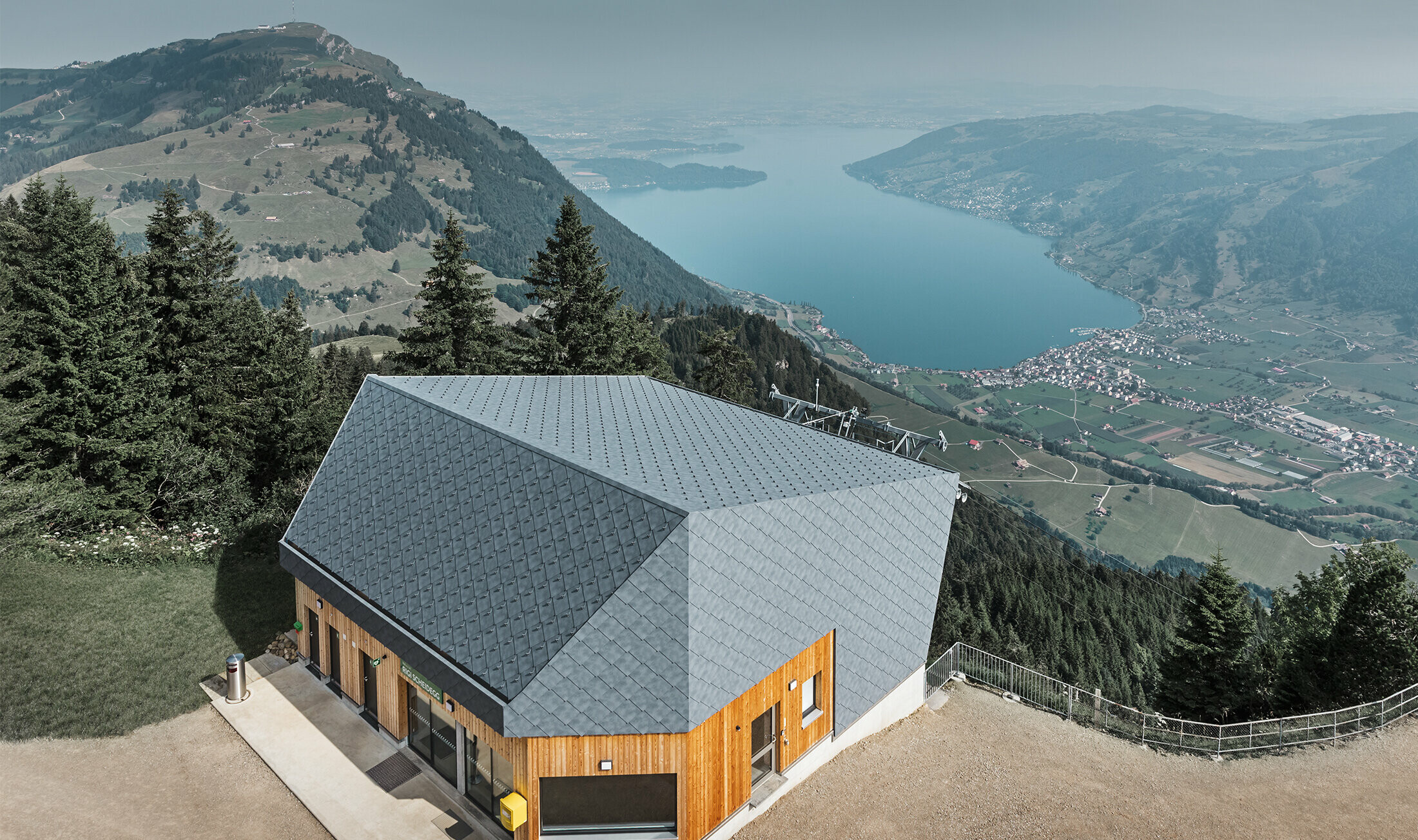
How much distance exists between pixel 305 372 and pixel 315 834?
32.7 meters

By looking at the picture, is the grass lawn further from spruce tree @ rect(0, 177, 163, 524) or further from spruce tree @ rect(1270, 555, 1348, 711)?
spruce tree @ rect(1270, 555, 1348, 711)

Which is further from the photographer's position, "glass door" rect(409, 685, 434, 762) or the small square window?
the small square window

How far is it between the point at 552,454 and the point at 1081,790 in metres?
15.3

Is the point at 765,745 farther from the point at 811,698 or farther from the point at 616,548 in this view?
the point at 616,548

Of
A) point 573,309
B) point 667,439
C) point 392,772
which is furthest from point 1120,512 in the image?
point 392,772

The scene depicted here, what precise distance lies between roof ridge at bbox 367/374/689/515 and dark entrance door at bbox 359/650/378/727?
22.1 ft

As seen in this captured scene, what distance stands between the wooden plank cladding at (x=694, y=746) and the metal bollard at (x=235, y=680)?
183 inches

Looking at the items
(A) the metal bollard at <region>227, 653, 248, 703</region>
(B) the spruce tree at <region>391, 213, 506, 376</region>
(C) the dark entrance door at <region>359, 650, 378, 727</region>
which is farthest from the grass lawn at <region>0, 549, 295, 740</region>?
(B) the spruce tree at <region>391, 213, 506, 376</region>

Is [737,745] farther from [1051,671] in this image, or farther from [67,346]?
[1051,671]

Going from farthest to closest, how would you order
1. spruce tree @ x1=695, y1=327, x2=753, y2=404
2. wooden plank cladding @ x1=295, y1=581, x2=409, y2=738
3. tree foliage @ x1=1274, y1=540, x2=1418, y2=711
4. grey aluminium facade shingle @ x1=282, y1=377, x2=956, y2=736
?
spruce tree @ x1=695, y1=327, x2=753, y2=404
tree foliage @ x1=1274, y1=540, x2=1418, y2=711
wooden plank cladding @ x1=295, y1=581, x2=409, y2=738
grey aluminium facade shingle @ x1=282, y1=377, x2=956, y2=736

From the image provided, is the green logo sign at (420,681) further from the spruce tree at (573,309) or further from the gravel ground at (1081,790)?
the spruce tree at (573,309)

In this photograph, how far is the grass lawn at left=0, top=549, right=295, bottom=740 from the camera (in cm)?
2236

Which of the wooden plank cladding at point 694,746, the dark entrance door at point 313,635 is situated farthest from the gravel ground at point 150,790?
the wooden plank cladding at point 694,746

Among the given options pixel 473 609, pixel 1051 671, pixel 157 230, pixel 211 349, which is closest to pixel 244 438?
pixel 211 349
